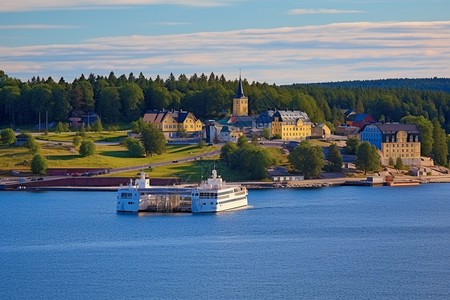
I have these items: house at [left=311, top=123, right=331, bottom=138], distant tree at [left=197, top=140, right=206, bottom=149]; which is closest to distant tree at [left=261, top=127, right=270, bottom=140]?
house at [left=311, top=123, right=331, bottom=138]

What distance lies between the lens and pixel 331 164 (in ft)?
411

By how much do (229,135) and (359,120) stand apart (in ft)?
117

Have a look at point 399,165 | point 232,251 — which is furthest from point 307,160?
point 232,251

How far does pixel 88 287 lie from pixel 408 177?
72.4 metres

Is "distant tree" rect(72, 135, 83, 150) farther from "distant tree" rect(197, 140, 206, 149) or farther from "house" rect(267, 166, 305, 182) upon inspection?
"house" rect(267, 166, 305, 182)

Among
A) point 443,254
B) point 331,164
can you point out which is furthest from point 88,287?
point 331,164

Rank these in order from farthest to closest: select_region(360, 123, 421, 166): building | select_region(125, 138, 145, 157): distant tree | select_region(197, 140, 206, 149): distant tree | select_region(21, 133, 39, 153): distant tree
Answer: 1. select_region(360, 123, 421, 166): building
2. select_region(197, 140, 206, 149): distant tree
3. select_region(125, 138, 145, 157): distant tree
4. select_region(21, 133, 39, 153): distant tree

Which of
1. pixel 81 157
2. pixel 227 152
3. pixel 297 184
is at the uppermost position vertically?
pixel 227 152

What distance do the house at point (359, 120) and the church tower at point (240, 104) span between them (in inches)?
765

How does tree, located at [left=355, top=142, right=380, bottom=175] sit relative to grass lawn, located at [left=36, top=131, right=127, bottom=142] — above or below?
below

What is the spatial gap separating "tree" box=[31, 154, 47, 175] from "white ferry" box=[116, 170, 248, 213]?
27.2m

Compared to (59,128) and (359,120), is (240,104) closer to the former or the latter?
(359,120)

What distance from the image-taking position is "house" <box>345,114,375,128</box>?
167625 millimetres

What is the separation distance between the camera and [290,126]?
145500 millimetres
